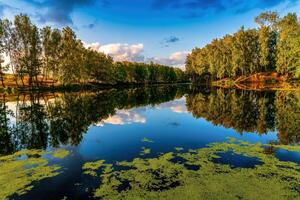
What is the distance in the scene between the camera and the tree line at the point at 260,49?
3659 inches

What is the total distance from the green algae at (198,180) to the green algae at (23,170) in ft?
11.3

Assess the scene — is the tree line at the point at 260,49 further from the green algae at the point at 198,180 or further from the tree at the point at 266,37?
the green algae at the point at 198,180

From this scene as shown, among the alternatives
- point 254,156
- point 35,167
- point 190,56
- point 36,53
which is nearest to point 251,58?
point 190,56

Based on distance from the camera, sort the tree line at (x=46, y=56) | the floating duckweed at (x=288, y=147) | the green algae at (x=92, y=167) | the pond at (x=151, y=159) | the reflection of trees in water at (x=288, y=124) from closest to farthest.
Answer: the pond at (x=151, y=159) < the green algae at (x=92, y=167) < the floating duckweed at (x=288, y=147) < the reflection of trees in water at (x=288, y=124) < the tree line at (x=46, y=56)

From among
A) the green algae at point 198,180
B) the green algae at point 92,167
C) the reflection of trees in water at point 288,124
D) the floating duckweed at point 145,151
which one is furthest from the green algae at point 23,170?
the reflection of trees in water at point 288,124

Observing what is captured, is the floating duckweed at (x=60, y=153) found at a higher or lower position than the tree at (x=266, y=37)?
lower

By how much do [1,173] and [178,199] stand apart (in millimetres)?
10140

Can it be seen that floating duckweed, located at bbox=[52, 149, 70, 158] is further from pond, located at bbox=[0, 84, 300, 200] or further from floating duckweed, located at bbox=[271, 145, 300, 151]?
floating duckweed, located at bbox=[271, 145, 300, 151]

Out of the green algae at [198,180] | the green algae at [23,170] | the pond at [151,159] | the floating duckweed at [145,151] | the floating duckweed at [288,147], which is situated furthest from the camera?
the floating duckweed at [288,147]

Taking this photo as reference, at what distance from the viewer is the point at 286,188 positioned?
11008mm

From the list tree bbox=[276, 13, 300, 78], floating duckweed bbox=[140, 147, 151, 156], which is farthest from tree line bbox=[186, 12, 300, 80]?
floating duckweed bbox=[140, 147, 151, 156]

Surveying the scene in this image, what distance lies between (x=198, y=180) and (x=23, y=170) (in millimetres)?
9887

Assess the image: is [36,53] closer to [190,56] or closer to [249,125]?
[249,125]

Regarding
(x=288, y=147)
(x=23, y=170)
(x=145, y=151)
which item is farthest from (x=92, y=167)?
(x=288, y=147)
